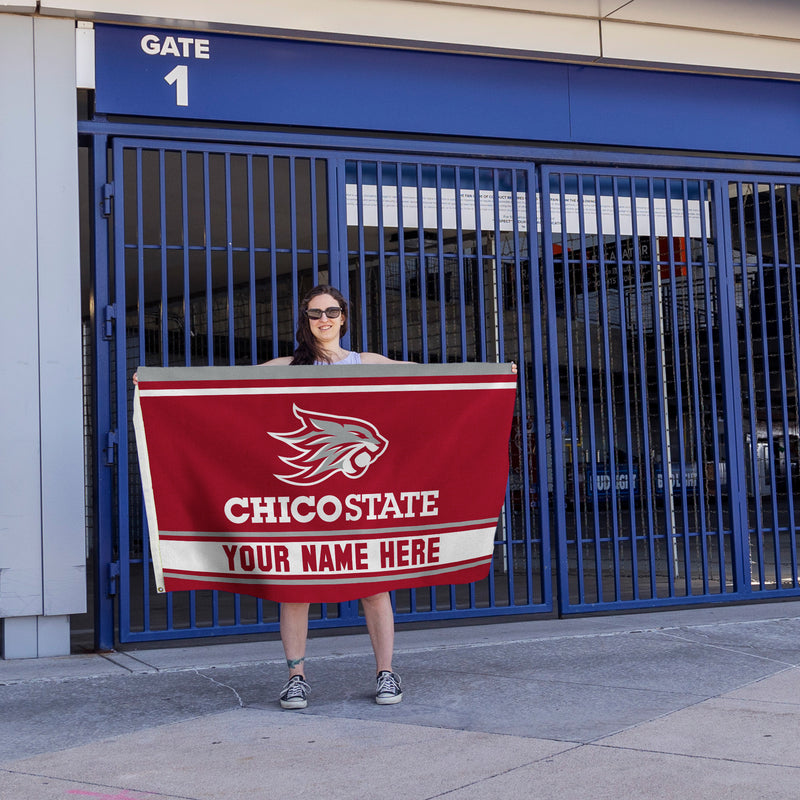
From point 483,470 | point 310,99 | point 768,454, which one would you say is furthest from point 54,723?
point 768,454

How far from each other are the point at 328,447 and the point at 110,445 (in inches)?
74.2

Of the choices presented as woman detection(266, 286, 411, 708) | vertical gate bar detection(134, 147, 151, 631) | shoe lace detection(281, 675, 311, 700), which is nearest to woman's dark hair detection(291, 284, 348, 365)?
woman detection(266, 286, 411, 708)

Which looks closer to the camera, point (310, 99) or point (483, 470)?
point (483, 470)

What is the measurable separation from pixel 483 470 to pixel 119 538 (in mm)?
2267

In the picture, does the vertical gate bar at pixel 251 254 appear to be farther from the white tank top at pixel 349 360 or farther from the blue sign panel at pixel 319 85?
the white tank top at pixel 349 360

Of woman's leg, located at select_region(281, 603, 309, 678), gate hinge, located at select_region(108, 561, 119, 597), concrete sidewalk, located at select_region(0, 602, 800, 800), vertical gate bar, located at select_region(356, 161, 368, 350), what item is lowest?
concrete sidewalk, located at select_region(0, 602, 800, 800)

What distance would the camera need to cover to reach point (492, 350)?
7672 millimetres

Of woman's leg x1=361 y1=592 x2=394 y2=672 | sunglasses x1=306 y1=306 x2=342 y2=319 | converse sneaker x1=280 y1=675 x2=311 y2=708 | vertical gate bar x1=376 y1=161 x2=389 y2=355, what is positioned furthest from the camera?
vertical gate bar x1=376 y1=161 x2=389 y2=355

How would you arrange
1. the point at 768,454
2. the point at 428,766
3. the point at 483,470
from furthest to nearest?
the point at 768,454 → the point at 483,470 → the point at 428,766

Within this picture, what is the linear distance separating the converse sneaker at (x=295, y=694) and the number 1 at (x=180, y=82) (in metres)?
3.42

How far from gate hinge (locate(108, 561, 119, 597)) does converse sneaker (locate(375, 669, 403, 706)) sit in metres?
2.02

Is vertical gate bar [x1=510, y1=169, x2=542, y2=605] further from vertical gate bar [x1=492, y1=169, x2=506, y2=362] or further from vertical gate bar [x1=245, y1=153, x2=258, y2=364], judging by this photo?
vertical gate bar [x1=245, y1=153, x2=258, y2=364]

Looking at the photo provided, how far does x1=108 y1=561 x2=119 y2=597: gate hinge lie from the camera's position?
5.94m

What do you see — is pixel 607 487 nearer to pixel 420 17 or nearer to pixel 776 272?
pixel 776 272
